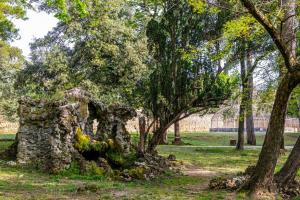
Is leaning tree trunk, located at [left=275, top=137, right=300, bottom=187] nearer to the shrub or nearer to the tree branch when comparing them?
the tree branch

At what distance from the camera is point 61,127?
1366 centimetres

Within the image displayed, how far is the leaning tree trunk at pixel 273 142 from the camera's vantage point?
386 inches

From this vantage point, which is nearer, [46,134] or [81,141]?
[46,134]

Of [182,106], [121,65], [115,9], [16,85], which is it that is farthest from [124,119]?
[16,85]

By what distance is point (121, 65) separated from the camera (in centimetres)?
2412

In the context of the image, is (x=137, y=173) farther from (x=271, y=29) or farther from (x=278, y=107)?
(x=271, y=29)

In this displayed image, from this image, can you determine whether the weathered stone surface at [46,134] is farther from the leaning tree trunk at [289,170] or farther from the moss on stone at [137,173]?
the leaning tree trunk at [289,170]

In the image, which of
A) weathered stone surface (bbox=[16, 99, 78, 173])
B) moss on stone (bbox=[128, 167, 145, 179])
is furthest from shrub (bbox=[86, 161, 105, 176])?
moss on stone (bbox=[128, 167, 145, 179])

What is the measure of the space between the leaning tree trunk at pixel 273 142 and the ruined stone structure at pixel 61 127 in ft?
19.9

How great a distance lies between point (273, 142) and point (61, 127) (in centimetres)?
687

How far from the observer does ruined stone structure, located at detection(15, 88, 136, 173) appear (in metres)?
13.6

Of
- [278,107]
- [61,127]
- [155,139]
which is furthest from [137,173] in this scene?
[278,107]

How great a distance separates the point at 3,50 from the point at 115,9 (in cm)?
1539

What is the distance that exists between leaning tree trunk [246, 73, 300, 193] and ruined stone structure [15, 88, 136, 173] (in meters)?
6.06
